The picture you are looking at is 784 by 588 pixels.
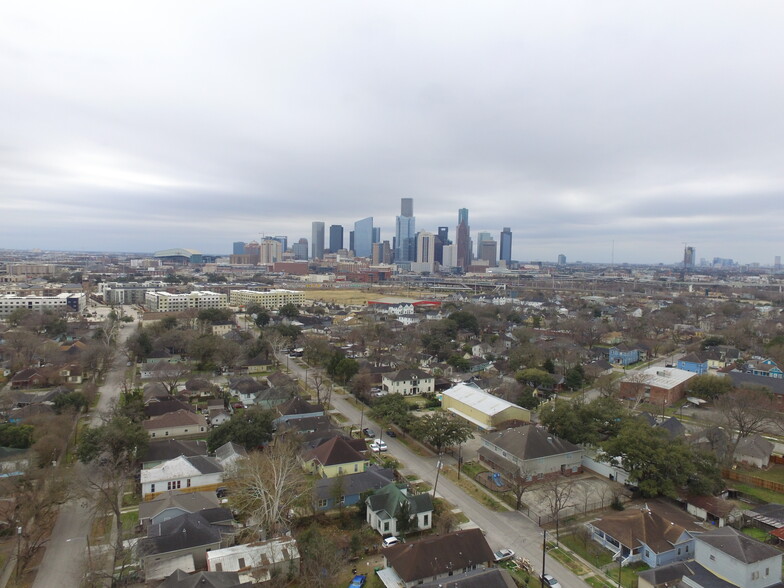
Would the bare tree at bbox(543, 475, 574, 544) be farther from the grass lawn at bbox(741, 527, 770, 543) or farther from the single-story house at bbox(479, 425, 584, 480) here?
the grass lawn at bbox(741, 527, 770, 543)

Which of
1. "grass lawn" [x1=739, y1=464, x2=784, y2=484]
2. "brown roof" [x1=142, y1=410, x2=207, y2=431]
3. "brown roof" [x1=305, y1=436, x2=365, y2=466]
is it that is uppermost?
"brown roof" [x1=305, y1=436, x2=365, y2=466]

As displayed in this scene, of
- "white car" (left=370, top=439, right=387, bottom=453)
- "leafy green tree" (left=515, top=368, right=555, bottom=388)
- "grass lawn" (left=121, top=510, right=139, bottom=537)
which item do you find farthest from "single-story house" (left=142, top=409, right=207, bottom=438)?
"leafy green tree" (left=515, top=368, right=555, bottom=388)

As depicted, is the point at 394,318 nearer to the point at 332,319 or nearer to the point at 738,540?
the point at 332,319

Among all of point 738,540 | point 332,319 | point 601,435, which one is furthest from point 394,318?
point 738,540

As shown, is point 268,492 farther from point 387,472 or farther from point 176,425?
point 176,425

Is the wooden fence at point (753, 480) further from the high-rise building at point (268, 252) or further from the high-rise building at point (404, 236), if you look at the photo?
the high-rise building at point (404, 236)

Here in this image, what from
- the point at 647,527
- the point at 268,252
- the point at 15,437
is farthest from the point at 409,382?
the point at 268,252
